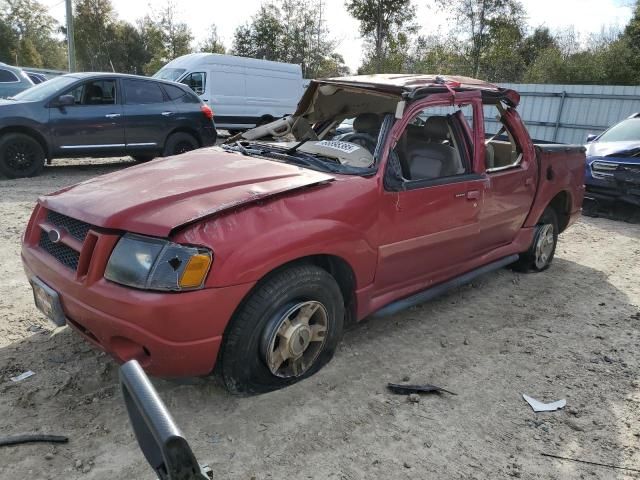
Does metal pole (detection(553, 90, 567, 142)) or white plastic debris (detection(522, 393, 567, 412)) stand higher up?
metal pole (detection(553, 90, 567, 142))

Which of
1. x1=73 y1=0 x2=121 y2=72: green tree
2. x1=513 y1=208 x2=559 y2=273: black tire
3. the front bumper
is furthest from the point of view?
x1=73 y1=0 x2=121 y2=72: green tree

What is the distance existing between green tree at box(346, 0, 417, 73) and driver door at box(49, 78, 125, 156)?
69.5 ft

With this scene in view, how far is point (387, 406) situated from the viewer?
2.86 m

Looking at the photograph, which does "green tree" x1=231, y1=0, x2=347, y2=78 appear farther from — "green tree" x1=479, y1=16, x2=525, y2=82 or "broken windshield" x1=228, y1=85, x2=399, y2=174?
"broken windshield" x1=228, y1=85, x2=399, y2=174

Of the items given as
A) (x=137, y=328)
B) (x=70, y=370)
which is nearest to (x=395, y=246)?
(x=137, y=328)

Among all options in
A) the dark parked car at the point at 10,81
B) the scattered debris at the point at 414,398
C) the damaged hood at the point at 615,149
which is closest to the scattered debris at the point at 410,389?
the scattered debris at the point at 414,398

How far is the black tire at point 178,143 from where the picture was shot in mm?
9398

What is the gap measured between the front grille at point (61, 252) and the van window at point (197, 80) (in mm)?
12047

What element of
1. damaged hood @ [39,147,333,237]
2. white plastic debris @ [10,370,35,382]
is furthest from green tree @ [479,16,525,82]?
white plastic debris @ [10,370,35,382]

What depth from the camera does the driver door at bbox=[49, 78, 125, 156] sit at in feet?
26.7

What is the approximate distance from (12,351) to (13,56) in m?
46.7

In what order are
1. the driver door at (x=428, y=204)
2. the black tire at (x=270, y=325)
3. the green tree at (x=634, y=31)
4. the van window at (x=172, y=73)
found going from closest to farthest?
the black tire at (x=270, y=325) → the driver door at (x=428, y=204) → the van window at (x=172, y=73) → the green tree at (x=634, y=31)

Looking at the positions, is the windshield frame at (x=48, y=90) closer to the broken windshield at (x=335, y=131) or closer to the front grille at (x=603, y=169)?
the broken windshield at (x=335, y=131)

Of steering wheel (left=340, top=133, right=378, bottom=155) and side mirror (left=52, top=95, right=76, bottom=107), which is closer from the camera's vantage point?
steering wheel (left=340, top=133, right=378, bottom=155)
